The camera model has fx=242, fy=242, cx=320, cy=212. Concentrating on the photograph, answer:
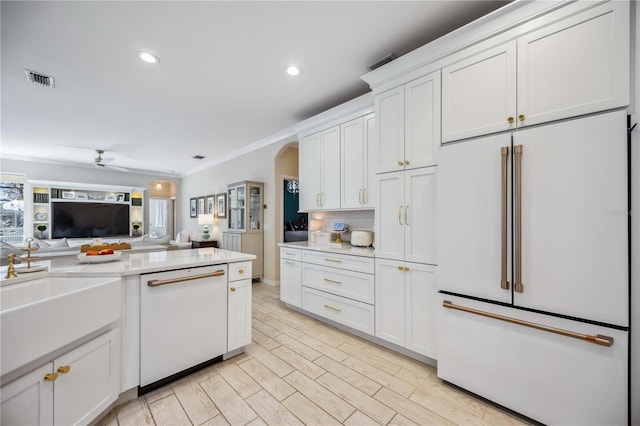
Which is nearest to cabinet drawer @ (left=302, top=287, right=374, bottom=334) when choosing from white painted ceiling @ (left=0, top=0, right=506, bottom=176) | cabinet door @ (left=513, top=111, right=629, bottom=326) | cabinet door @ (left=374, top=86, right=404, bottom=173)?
cabinet door @ (left=513, top=111, right=629, bottom=326)

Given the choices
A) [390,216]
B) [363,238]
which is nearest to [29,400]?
[390,216]

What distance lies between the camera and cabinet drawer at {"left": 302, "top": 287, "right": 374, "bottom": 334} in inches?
101

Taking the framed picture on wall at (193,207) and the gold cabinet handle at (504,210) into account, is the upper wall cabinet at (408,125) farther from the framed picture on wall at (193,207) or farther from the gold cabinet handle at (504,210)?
the framed picture on wall at (193,207)

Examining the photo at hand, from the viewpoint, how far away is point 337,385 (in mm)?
1908

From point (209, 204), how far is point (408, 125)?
20.3ft

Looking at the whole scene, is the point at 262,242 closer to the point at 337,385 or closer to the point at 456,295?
the point at 337,385

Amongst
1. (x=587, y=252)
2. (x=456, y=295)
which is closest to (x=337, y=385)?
(x=456, y=295)

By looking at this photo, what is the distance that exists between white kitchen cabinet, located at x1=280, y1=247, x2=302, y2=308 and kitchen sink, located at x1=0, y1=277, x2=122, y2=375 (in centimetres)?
200

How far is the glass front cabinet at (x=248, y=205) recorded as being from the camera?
5.03m

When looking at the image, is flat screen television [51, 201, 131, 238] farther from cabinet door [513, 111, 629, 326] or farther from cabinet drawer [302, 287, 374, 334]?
cabinet door [513, 111, 629, 326]

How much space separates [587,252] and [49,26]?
4.13 metres

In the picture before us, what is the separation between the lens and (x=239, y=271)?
232 centimetres

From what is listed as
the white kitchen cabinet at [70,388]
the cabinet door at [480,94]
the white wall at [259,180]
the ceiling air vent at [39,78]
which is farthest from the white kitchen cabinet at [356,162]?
the ceiling air vent at [39,78]

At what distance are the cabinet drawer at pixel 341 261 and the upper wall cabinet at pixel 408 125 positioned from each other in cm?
97
